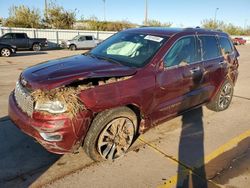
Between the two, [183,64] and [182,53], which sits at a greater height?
[182,53]

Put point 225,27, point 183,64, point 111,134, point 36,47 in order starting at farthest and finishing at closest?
point 225,27, point 36,47, point 183,64, point 111,134

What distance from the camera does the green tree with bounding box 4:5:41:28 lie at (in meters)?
35.3

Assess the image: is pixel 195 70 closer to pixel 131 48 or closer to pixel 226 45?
pixel 131 48

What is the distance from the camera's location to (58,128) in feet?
10.1

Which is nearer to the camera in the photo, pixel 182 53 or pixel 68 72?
pixel 68 72

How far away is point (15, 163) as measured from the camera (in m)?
3.56

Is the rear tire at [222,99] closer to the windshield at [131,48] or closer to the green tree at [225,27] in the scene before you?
the windshield at [131,48]

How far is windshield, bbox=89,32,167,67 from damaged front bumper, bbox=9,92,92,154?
4.19ft

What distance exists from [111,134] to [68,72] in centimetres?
104

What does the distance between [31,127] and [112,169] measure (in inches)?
47.5

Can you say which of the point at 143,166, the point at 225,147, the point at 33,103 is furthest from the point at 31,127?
the point at 225,147

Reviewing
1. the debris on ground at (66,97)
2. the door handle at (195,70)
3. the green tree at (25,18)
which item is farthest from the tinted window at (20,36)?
the debris on ground at (66,97)

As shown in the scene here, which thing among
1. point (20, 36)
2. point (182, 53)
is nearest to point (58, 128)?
point (182, 53)

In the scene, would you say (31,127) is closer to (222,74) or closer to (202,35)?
(202,35)
